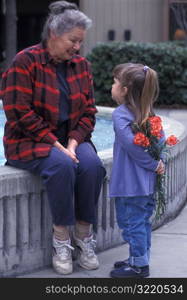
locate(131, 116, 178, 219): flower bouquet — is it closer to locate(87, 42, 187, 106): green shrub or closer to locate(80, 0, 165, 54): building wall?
locate(87, 42, 187, 106): green shrub

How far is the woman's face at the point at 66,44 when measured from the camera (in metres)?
4.40

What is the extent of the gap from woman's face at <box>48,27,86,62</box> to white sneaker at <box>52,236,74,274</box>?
3.78ft

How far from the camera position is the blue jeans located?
4.36 m

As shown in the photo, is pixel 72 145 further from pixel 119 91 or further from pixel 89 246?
pixel 89 246

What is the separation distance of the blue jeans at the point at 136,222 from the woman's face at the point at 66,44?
96 centimetres

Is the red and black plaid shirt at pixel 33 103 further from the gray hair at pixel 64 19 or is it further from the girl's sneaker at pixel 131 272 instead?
the girl's sneaker at pixel 131 272

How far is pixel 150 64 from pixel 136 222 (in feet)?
32.8

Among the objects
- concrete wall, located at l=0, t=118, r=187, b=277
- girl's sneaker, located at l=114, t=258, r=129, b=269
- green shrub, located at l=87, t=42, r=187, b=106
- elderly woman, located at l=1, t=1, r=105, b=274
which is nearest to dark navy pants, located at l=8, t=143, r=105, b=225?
elderly woman, located at l=1, t=1, r=105, b=274

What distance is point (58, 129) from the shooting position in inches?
181

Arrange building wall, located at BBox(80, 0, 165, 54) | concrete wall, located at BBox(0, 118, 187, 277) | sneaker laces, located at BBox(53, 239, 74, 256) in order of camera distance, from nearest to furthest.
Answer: concrete wall, located at BBox(0, 118, 187, 277) < sneaker laces, located at BBox(53, 239, 74, 256) < building wall, located at BBox(80, 0, 165, 54)

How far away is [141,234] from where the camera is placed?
4.36m

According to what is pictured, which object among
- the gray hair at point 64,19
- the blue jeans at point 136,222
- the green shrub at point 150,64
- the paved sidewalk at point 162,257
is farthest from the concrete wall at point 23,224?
the green shrub at point 150,64

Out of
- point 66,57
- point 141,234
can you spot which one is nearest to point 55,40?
point 66,57

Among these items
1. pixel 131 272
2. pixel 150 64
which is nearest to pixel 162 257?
pixel 131 272
